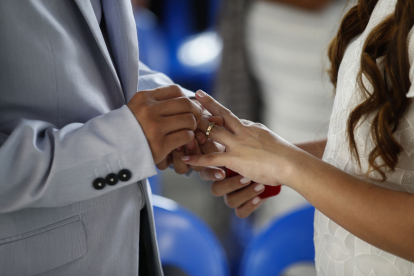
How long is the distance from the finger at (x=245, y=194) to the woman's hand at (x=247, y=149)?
0.58 feet

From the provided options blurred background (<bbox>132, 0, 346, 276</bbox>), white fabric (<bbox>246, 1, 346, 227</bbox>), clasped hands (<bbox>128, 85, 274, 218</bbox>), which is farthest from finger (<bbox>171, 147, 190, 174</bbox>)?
white fabric (<bbox>246, 1, 346, 227</bbox>)

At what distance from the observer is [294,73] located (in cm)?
208

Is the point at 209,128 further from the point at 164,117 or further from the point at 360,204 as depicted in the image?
the point at 360,204

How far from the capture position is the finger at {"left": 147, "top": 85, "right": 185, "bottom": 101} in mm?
747

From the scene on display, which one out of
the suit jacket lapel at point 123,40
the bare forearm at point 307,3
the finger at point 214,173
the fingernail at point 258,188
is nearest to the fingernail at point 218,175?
the finger at point 214,173

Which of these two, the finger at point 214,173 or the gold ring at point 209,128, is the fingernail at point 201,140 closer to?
the gold ring at point 209,128

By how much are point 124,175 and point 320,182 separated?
1.28 ft

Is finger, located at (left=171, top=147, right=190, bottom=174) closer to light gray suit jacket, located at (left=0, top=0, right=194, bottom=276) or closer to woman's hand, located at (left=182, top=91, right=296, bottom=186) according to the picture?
woman's hand, located at (left=182, top=91, right=296, bottom=186)

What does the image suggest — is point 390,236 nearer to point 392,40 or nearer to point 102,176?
point 392,40

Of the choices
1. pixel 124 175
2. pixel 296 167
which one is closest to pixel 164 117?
pixel 124 175

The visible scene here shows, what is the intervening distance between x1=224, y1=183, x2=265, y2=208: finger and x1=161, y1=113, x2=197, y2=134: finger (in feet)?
1.10

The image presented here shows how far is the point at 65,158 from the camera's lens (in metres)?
0.65

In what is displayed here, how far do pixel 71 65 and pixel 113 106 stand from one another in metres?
0.14

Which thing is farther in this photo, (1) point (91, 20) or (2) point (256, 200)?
(2) point (256, 200)
